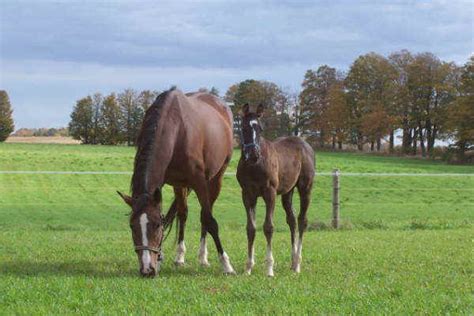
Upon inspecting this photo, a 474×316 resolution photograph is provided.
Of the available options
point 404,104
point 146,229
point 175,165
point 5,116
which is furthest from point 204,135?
point 5,116

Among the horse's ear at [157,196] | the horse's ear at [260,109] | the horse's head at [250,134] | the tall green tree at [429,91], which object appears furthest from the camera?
the tall green tree at [429,91]

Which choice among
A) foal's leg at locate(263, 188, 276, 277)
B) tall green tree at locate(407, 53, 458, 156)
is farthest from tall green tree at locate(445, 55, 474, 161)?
foal's leg at locate(263, 188, 276, 277)

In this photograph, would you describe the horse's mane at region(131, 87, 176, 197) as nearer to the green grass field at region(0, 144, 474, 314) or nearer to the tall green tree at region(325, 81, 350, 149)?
the green grass field at region(0, 144, 474, 314)

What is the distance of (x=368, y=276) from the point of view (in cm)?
722

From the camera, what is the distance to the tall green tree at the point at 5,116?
258 feet

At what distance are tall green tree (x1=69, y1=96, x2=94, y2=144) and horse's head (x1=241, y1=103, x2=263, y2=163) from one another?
2568 inches

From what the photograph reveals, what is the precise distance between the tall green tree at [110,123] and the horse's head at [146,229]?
59970mm

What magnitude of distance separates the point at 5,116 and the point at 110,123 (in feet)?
74.9

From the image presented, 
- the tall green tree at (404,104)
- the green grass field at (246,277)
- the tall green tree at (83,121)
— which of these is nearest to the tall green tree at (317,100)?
the tall green tree at (404,104)

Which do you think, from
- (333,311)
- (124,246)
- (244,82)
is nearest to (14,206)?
(124,246)

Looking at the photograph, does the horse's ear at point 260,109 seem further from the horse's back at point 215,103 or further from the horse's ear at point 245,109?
the horse's back at point 215,103

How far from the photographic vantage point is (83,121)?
2844 inches

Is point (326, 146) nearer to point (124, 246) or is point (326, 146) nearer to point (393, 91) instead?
point (393, 91)

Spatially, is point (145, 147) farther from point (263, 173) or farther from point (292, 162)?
point (292, 162)
